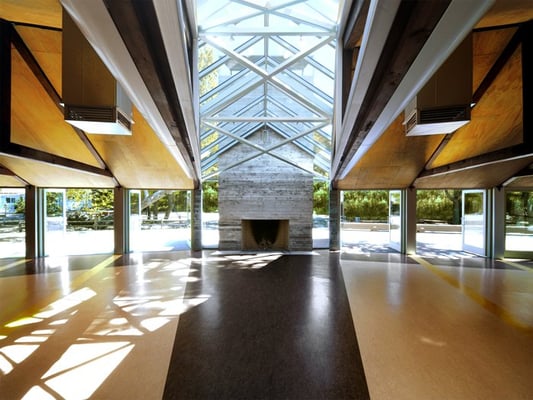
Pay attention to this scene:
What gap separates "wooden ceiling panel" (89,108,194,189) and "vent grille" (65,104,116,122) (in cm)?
127

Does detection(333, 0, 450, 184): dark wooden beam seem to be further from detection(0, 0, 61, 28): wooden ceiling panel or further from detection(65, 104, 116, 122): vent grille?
detection(0, 0, 61, 28): wooden ceiling panel

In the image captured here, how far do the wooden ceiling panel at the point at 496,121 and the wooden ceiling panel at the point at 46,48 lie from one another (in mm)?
6528

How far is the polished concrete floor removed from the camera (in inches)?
109

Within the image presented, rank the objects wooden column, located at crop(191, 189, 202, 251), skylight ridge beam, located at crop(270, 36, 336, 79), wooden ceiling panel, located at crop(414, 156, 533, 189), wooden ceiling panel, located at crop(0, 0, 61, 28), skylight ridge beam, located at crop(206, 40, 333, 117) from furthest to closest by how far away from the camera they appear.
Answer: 1. wooden column, located at crop(191, 189, 202, 251)
2. wooden ceiling panel, located at crop(414, 156, 533, 189)
3. skylight ridge beam, located at crop(270, 36, 336, 79)
4. skylight ridge beam, located at crop(206, 40, 333, 117)
5. wooden ceiling panel, located at crop(0, 0, 61, 28)

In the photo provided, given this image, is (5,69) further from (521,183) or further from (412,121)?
(521,183)

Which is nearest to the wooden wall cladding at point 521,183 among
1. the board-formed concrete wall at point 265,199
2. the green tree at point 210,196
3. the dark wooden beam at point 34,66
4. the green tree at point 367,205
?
the green tree at point 367,205

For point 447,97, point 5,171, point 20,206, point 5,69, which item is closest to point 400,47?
point 447,97

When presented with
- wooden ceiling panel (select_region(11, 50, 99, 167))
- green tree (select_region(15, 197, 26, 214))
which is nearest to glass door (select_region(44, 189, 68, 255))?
green tree (select_region(15, 197, 26, 214))

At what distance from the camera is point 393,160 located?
300 inches

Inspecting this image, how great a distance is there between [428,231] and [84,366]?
559 inches

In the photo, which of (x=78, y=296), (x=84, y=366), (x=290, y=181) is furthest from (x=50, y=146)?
(x=290, y=181)

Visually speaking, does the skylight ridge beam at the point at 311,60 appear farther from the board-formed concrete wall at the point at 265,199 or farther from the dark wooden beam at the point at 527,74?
the board-formed concrete wall at the point at 265,199

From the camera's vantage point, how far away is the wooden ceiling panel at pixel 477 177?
25.2 ft

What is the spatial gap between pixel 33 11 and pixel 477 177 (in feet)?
34.5
